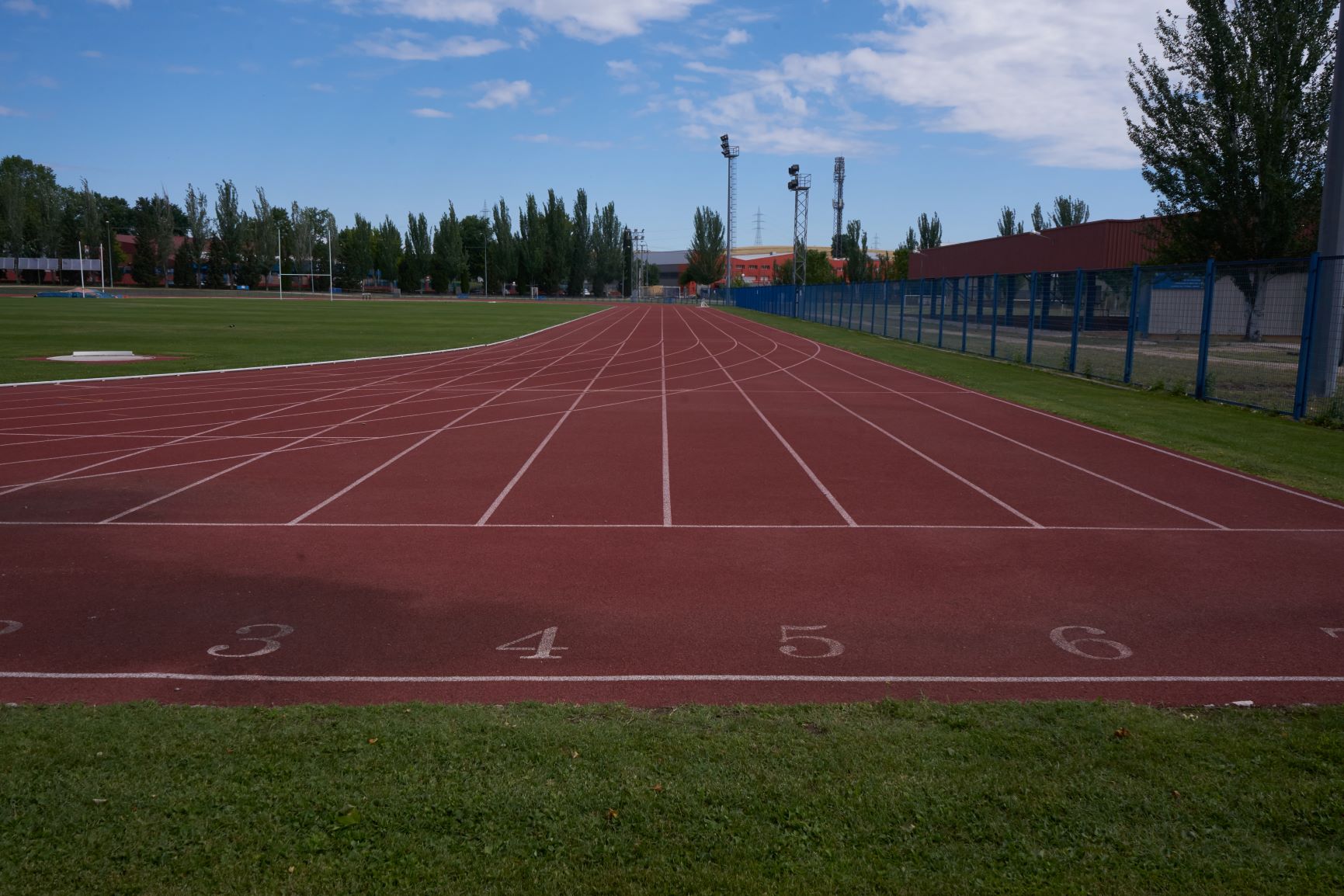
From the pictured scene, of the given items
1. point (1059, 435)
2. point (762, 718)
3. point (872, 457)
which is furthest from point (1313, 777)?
point (1059, 435)

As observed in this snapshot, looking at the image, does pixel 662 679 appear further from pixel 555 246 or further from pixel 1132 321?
pixel 555 246

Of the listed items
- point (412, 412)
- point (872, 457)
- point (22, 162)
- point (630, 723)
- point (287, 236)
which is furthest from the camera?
point (22, 162)

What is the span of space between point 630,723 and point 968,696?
5.83 feet

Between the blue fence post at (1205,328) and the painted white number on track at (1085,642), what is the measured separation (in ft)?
42.7

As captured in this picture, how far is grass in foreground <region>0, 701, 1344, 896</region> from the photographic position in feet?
10.5

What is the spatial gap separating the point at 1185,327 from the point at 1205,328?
82 centimetres

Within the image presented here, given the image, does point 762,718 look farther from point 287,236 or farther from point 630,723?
point 287,236

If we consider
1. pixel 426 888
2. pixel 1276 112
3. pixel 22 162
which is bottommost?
pixel 426 888

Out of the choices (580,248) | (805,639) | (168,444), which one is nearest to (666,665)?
(805,639)

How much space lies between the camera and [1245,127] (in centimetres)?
2269

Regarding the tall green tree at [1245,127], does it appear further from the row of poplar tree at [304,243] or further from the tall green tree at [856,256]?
the row of poplar tree at [304,243]

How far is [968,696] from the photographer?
483 cm

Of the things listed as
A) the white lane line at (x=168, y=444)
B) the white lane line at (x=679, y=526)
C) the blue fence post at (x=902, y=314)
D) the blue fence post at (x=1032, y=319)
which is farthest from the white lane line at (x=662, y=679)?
the blue fence post at (x=902, y=314)

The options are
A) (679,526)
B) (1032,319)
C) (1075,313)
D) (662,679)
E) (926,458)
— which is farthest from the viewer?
(1032,319)
